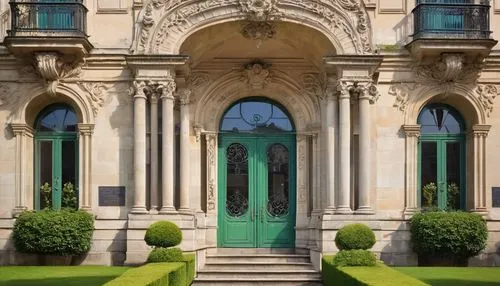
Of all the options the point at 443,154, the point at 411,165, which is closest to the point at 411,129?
the point at 411,165

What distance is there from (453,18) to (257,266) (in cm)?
803

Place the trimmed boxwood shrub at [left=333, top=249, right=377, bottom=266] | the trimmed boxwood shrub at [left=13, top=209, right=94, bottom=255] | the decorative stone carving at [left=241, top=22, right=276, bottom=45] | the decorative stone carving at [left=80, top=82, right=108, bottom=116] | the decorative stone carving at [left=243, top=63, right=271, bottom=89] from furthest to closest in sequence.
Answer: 1. the decorative stone carving at [left=243, top=63, right=271, bottom=89]
2. the decorative stone carving at [left=80, top=82, right=108, bottom=116]
3. the decorative stone carving at [left=241, top=22, right=276, bottom=45]
4. the trimmed boxwood shrub at [left=13, top=209, right=94, bottom=255]
5. the trimmed boxwood shrub at [left=333, top=249, right=377, bottom=266]

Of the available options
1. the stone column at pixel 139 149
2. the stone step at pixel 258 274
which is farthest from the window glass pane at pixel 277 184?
the stone column at pixel 139 149

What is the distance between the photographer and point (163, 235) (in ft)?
65.1

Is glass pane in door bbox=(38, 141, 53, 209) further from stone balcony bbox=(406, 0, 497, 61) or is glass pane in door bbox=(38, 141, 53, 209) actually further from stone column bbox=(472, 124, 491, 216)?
stone column bbox=(472, 124, 491, 216)

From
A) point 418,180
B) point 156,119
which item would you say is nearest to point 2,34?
point 156,119

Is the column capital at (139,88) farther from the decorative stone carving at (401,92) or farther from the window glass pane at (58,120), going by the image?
the decorative stone carving at (401,92)

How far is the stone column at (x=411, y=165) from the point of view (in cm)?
2250

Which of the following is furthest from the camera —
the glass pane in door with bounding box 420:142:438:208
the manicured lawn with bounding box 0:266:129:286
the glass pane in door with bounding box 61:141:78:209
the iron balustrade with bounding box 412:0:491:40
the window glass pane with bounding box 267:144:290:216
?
the window glass pane with bounding box 267:144:290:216

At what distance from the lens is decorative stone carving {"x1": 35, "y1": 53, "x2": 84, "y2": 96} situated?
2161 cm

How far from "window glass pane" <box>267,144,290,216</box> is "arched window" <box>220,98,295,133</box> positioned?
612 mm

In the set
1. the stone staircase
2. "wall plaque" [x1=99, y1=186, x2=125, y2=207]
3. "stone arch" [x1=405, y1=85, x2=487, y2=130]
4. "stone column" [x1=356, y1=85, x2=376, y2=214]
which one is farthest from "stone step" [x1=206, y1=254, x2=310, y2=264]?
"stone arch" [x1=405, y1=85, x2=487, y2=130]

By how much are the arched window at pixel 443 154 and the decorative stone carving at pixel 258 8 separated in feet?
16.6

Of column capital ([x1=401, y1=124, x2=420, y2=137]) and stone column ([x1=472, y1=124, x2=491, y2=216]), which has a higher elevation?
column capital ([x1=401, y1=124, x2=420, y2=137])
